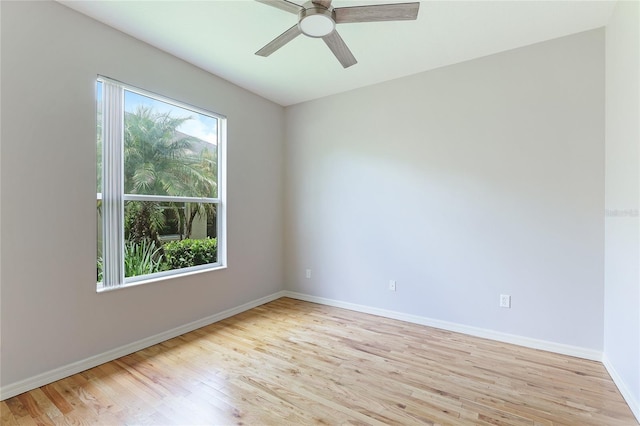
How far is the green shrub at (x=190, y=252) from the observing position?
2.90m

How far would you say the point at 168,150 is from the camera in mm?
2875

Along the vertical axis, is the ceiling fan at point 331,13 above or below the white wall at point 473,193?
above

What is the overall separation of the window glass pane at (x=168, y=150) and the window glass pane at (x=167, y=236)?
155mm

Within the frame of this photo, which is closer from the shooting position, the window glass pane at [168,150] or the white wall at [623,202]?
the white wall at [623,202]

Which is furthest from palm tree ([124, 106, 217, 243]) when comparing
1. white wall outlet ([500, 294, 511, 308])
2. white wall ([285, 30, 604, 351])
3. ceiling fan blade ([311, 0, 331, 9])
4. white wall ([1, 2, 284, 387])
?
white wall outlet ([500, 294, 511, 308])

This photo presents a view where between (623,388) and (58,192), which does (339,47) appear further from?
(623,388)

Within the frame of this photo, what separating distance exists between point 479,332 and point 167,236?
325 cm

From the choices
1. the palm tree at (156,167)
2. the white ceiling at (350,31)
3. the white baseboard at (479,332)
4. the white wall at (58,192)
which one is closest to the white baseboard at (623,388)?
the white baseboard at (479,332)

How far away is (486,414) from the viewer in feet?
5.66

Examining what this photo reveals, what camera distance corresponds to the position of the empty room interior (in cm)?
187

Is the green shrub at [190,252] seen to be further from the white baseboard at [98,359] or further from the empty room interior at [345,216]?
the white baseboard at [98,359]

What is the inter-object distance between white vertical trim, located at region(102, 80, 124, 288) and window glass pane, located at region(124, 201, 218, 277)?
11cm

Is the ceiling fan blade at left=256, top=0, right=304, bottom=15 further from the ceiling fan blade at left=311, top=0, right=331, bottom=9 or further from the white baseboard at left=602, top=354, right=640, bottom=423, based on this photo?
the white baseboard at left=602, top=354, right=640, bottom=423

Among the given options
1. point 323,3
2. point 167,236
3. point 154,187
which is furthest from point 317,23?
point 167,236
